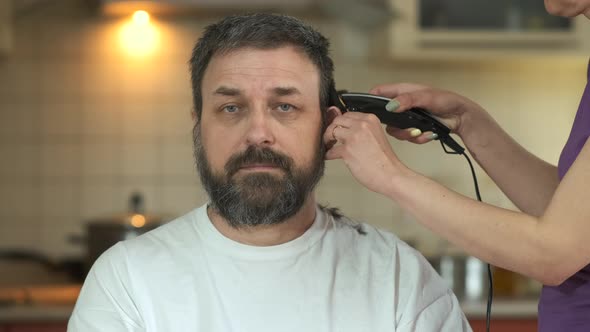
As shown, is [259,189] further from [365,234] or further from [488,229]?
[488,229]

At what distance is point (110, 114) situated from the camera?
11.2 ft

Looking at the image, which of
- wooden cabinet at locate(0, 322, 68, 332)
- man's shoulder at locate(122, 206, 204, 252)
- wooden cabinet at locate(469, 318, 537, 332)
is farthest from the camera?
wooden cabinet at locate(469, 318, 537, 332)

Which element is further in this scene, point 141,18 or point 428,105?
point 141,18

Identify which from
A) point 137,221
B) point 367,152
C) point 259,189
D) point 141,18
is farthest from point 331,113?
point 141,18

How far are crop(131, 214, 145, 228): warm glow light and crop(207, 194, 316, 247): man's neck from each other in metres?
1.38

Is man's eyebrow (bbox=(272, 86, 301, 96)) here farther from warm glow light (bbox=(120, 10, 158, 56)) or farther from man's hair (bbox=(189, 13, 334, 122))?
warm glow light (bbox=(120, 10, 158, 56))

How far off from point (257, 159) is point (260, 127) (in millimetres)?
53

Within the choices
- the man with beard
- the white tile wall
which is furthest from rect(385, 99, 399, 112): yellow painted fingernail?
the white tile wall

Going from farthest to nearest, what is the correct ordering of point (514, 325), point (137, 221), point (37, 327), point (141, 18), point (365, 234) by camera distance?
1. point (141, 18)
2. point (137, 221)
3. point (514, 325)
4. point (37, 327)
5. point (365, 234)

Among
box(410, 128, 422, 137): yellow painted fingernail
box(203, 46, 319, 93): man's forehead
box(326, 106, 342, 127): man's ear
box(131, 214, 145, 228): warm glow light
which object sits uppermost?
box(203, 46, 319, 93): man's forehead

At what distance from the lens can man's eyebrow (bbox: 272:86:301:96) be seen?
1517 millimetres

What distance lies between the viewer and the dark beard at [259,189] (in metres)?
1.49

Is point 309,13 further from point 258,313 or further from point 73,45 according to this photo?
point 258,313

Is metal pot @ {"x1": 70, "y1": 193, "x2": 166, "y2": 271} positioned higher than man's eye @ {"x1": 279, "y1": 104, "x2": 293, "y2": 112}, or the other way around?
man's eye @ {"x1": 279, "y1": 104, "x2": 293, "y2": 112}
